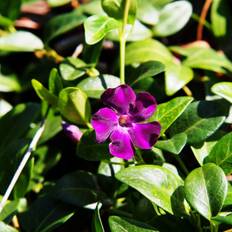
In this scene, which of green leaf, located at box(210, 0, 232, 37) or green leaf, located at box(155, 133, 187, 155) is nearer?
green leaf, located at box(155, 133, 187, 155)

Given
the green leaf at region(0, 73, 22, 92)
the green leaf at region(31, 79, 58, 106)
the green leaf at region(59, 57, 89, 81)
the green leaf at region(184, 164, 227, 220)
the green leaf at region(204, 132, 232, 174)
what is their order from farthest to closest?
the green leaf at region(0, 73, 22, 92) → the green leaf at region(59, 57, 89, 81) → the green leaf at region(31, 79, 58, 106) → the green leaf at region(204, 132, 232, 174) → the green leaf at region(184, 164, 227, 220)

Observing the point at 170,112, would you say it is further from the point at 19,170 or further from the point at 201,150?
the point at 19,170

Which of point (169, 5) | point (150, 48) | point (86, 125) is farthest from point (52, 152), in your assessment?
point (169, 5)

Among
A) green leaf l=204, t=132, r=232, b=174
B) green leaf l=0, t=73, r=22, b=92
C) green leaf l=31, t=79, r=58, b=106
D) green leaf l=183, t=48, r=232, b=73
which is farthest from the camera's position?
green leaf l=0, t=73, r=22, b=92

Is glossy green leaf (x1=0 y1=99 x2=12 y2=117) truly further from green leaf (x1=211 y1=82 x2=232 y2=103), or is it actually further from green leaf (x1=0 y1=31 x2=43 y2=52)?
green leaf (x1=211 y1=82 x2=232 y2=103)

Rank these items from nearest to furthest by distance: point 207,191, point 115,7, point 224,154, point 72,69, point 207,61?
point 207,191, point 224,154, point 115,7, point 72,69, point 207,61

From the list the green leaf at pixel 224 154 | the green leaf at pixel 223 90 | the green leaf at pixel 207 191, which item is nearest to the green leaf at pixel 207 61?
the green leaf at pixel 223 90

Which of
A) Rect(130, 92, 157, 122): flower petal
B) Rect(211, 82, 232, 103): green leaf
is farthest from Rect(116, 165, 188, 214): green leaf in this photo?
Rect(211, 82, 232, 103): green leaf

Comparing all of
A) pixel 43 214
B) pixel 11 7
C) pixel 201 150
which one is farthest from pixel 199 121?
pixel 11 7
